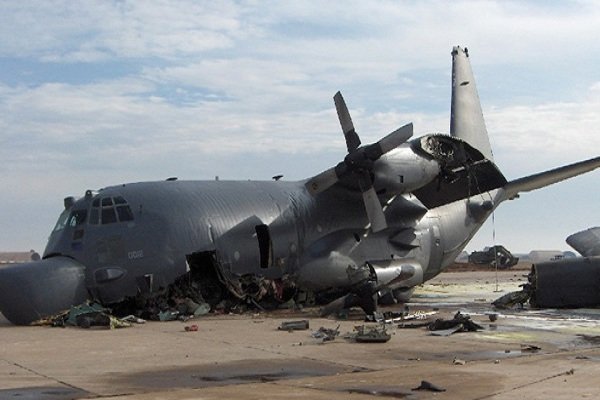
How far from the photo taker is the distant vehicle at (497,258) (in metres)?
69.5

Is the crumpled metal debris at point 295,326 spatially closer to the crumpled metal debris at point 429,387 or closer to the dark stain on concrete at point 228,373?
the dark stain on concrete at point 228,373

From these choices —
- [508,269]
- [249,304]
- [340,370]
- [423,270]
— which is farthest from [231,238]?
[508,269]

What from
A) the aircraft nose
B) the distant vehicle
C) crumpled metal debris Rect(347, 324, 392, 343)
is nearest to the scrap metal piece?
crumpled metal debris Rect(347, 324, 392, 343)

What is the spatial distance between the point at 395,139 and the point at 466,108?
1052 centimetres

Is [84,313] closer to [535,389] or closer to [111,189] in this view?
[111,189]

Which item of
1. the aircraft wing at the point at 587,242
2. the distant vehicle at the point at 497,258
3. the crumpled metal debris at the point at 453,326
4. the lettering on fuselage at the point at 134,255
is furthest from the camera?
the distant vehicle at the point at 497,258

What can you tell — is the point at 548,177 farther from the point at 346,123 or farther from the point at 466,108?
the point at 346,123

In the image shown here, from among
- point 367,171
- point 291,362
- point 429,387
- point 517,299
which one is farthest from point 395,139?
point 429,387

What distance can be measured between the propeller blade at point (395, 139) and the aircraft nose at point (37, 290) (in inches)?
364

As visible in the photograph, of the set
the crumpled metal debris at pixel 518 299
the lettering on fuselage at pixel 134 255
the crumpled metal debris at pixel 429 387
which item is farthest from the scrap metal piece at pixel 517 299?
the crumpled metal debris at pixel 429 387

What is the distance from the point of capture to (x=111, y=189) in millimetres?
22000

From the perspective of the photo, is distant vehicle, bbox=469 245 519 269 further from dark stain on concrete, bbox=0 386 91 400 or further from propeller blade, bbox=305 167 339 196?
dark stain on concrete, bbox=0 386 91 400

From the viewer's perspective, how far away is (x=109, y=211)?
2102 cm

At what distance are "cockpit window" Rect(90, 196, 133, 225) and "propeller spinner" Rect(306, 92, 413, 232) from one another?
215 inches
